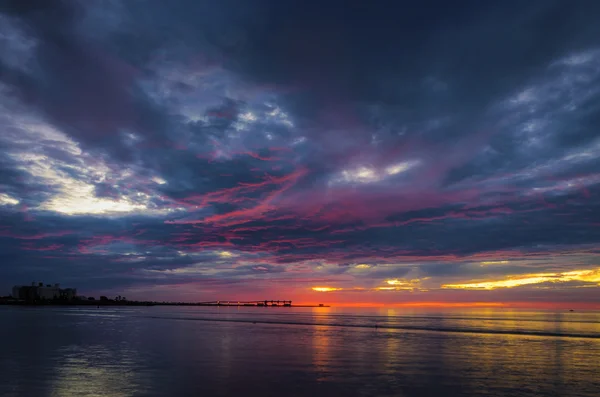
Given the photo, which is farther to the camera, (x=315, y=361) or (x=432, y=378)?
(x=315, y=361)

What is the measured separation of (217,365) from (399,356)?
1651 centimetres

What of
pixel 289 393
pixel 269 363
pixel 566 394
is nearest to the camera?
pixel 289 393

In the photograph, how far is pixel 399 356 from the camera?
1558 inches

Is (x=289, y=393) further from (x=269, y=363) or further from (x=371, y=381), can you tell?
(x=269, y=363)

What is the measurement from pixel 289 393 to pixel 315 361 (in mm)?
12907

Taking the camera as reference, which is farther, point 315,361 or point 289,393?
point 315,361

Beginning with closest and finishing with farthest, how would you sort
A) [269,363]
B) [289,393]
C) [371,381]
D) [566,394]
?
1. [289,393]
2. [566,394]
3. [371,381]
4. [269,363]

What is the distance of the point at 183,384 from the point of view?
25266mm

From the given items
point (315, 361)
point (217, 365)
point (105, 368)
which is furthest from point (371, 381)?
point (105, 368)

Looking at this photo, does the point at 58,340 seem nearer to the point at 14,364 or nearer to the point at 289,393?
the point at 14,364

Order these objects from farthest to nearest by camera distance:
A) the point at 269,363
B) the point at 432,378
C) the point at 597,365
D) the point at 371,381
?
1. the point at 597,365
2. the point at 269,363
3. the point at 432,378
4. the point at 371,381

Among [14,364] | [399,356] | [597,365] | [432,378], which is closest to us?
[432,378]

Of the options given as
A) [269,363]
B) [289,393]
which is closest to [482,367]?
[269,363]

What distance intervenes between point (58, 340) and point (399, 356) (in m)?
37.4
